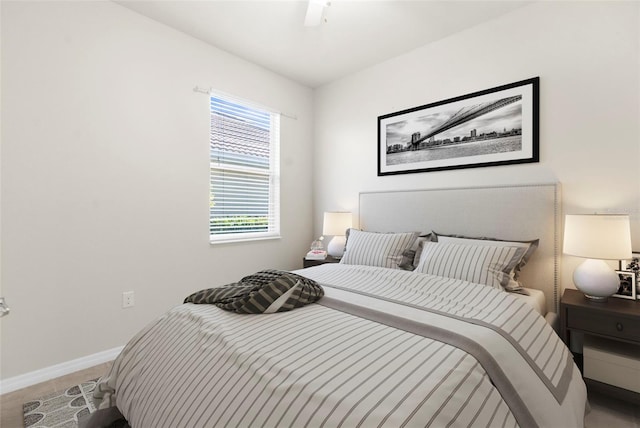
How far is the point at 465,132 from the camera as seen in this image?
268 cm

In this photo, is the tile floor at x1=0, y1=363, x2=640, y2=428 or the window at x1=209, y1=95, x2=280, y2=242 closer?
the tile floor at x1=0, y1=363, x2=640, y2=428

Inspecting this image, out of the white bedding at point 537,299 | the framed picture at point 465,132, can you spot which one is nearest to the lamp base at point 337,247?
the framed picture at point 465,132

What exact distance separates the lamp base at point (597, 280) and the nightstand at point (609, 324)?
5 cm

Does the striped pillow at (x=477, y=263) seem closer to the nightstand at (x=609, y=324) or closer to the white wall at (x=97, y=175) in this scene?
the nightstand at (x=609, y=324)

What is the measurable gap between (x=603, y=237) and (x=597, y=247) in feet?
0.21

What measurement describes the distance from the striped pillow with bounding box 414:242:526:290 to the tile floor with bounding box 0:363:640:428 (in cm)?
79

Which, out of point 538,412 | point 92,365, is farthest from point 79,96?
point 538,412

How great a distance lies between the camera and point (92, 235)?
2268 millimetres

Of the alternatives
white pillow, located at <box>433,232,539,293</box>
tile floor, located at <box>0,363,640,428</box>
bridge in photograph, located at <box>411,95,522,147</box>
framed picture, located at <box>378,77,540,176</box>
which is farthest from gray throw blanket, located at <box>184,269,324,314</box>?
bridge in photograph, located at <box>411,95,522,147</box>

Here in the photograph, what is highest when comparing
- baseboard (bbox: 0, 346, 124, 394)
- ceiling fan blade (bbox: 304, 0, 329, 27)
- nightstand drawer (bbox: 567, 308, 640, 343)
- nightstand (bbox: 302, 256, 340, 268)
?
ceiling fan blade (bbox: 304, 0, 329, 27)

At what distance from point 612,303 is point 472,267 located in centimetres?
76

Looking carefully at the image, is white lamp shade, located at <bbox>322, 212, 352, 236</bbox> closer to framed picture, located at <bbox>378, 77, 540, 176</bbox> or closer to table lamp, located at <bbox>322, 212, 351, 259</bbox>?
table lamp, located at <bbox>322, 212, 351, 259</bbox>

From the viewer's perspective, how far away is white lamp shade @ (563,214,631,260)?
5.74 ft

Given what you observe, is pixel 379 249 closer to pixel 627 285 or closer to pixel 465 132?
pixel 465 132
